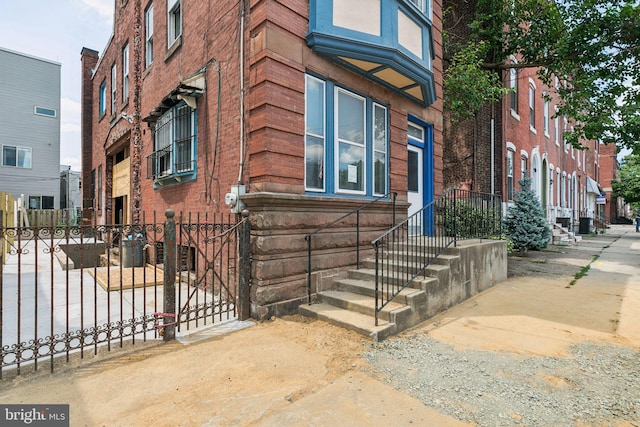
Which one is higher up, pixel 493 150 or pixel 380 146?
pixel 493 150

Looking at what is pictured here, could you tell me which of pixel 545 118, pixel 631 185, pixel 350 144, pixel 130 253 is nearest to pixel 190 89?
pixel 350 144

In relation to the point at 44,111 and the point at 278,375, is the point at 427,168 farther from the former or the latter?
the point at 44,111

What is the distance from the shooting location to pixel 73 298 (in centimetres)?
608

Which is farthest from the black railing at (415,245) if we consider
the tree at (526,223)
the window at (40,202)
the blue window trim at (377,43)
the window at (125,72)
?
the window at (40,202)

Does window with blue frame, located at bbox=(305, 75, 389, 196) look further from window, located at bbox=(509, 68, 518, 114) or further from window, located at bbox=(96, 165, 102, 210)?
window, located at bbox=(96, 165, 102, 210)

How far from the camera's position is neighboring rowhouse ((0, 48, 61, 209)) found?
834 inches

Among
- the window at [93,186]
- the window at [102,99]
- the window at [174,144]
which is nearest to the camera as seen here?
the window at [174,144]

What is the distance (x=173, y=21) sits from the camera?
843cm

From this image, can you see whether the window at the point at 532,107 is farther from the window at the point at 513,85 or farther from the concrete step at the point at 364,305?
the concrete step at the point at 364,305

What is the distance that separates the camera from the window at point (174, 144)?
23.6ft

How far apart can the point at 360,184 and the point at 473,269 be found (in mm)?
2793

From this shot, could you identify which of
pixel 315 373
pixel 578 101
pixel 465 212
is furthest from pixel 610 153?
pixel 315 373

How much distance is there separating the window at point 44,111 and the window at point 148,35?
1840 centimetres

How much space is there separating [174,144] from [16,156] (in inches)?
839
